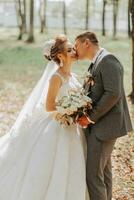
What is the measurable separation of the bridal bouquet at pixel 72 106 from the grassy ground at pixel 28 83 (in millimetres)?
2352

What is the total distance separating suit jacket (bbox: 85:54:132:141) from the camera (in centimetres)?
601

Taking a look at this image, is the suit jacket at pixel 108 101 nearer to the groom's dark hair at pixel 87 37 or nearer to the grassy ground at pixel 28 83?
the groom's dark hair at pixel 87 37

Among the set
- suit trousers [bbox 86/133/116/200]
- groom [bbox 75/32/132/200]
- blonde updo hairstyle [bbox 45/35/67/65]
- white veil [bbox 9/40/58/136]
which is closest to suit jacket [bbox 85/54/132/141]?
groom [bbox 75/32/132/200]

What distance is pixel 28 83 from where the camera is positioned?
20562 millimetres

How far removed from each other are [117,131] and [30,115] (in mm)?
1294

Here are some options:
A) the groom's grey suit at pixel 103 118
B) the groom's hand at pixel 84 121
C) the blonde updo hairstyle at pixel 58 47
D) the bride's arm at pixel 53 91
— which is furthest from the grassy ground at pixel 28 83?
the blonde updo hairstyle at pixel 58 47

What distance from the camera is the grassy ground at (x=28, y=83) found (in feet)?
30.1

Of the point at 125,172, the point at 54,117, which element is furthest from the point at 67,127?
the point at 125,172

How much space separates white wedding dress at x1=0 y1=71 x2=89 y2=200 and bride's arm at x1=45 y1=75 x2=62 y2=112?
96 mm

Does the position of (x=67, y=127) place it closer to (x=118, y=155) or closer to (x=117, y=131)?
(x=117, y=131)

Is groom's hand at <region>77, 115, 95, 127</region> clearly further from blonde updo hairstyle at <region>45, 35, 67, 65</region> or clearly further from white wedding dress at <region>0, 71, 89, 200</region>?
blonde updo hairstyle at <region>45, 35, 67, 65</region>

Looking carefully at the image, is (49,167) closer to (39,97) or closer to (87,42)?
(39,97)

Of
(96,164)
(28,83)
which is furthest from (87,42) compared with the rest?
(28,83)

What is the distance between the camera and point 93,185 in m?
6.38
